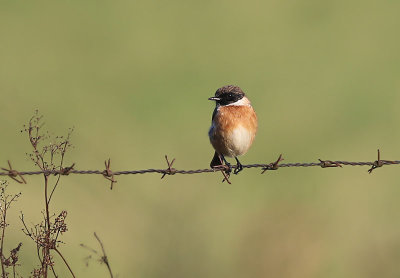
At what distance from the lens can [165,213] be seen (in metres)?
8.35

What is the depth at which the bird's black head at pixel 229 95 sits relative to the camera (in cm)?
767

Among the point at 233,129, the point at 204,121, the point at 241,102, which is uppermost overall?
the point at 204,121

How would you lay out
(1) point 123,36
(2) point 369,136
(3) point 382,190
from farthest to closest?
(1) point 123,36 < (2) point 369,136 < (3) point 382,190

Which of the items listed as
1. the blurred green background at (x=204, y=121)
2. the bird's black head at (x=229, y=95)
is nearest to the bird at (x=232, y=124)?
the bird's black head at (x=229, y=95)

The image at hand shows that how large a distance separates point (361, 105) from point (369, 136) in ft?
3.57

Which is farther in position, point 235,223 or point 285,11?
point 285,11

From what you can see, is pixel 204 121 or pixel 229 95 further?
pixel 204 121

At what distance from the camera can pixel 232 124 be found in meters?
7.41

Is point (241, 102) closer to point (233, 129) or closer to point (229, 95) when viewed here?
point (229, 95)

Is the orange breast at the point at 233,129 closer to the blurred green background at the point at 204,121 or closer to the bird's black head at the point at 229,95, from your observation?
the bird's black head at the point at 229,95

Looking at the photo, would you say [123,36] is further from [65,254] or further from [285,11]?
[65,254]

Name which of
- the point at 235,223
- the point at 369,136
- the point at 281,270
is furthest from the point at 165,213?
the point at 369,136

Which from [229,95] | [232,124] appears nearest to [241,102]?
[229,95]

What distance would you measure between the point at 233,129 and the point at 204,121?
5415 mm
